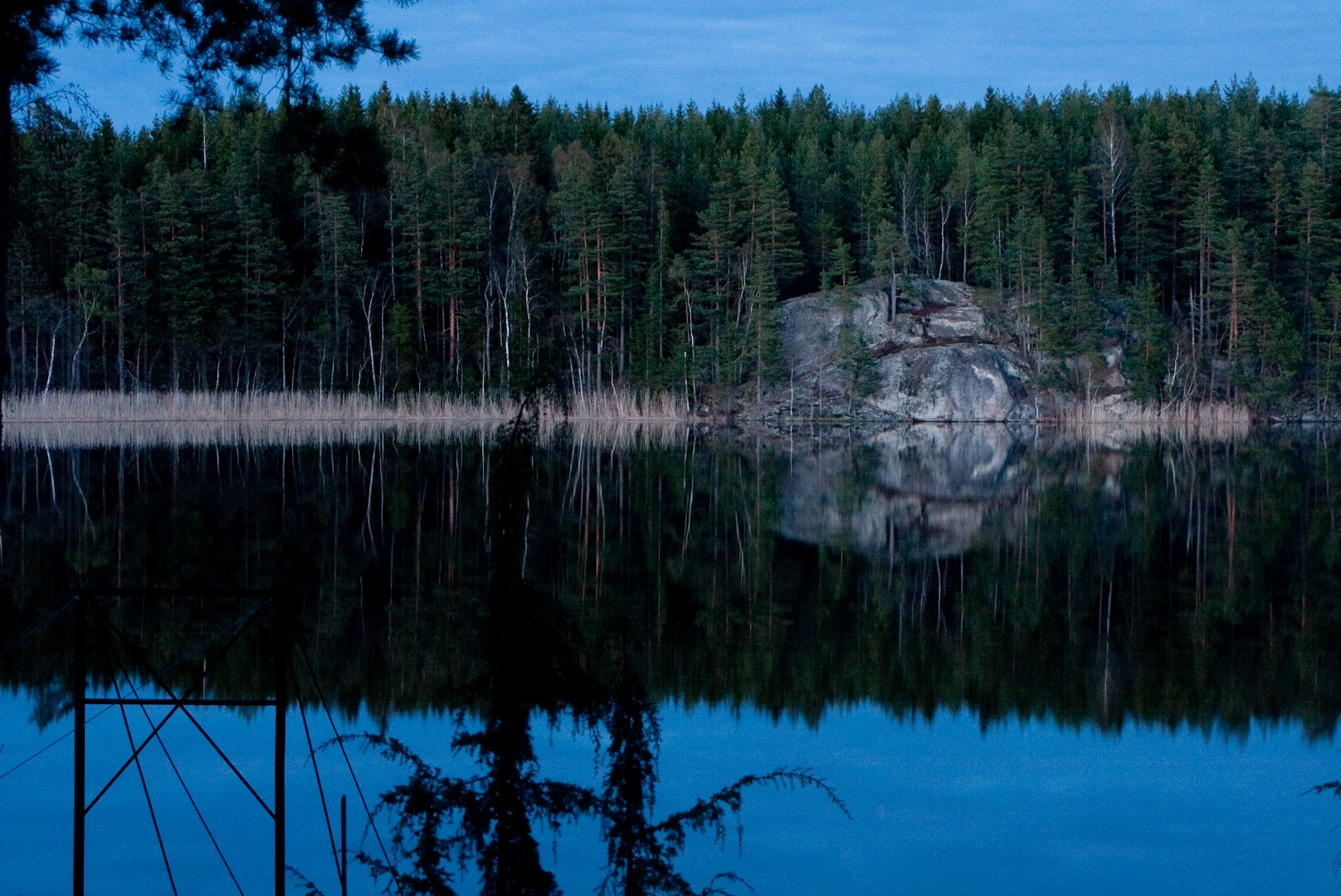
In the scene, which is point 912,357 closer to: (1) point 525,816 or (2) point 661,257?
(2) point 661,257

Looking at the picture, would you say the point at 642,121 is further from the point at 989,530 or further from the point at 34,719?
the point at 34,719

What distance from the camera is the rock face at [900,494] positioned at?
15.4 m

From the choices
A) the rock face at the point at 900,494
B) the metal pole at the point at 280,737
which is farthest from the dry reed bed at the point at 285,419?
the metal pole at the point at 280,737

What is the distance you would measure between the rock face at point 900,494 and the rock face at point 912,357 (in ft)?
38.5

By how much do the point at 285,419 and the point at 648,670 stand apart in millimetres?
35046

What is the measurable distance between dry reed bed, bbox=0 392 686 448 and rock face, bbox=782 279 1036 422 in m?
5.30

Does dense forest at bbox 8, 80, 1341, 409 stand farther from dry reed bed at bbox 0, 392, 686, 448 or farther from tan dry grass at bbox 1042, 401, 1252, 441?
dry reed bed at bbox 0, 392, 686, 448

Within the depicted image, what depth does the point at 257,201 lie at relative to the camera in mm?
48531

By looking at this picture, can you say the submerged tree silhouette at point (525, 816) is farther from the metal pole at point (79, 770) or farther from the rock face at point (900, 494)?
the rock face at point (900, 494)

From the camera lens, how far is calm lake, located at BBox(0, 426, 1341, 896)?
4.79 metres

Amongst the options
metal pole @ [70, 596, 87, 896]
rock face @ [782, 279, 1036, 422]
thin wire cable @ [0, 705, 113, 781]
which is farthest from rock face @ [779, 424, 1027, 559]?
rock face @ [782, 279, 1036, 422]

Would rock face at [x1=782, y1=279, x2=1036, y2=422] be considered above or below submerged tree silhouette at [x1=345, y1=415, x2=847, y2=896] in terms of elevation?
above

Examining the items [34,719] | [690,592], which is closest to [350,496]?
[690,592]

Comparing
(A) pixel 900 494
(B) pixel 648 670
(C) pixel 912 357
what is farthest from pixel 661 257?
(B) pixel 648 670
